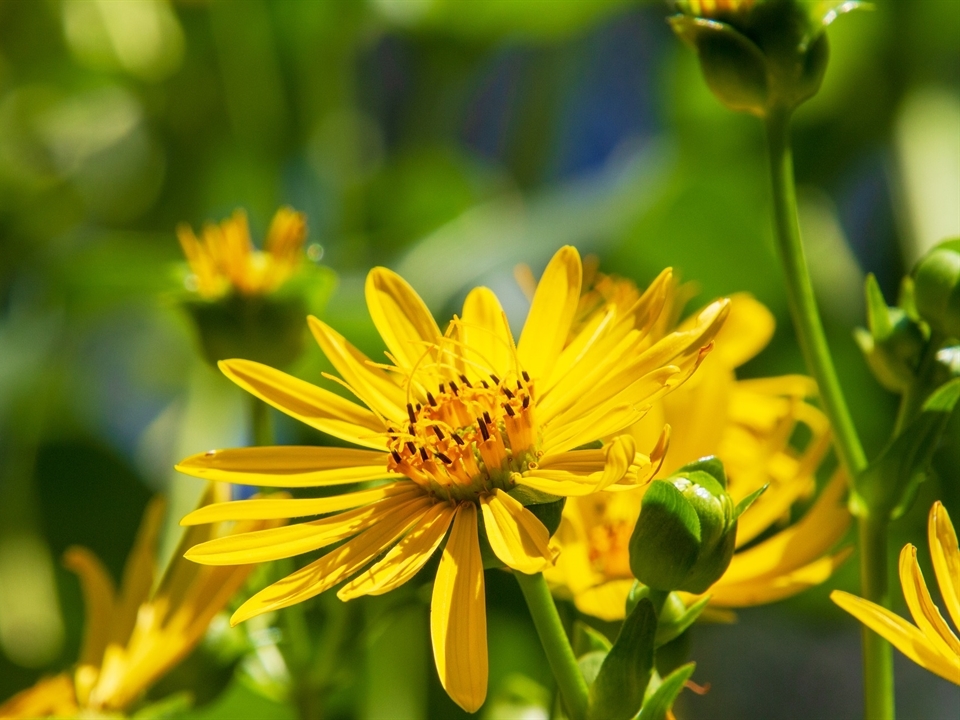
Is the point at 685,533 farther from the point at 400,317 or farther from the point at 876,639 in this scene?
the point at 400,317

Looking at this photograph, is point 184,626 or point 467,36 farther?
point 467,36

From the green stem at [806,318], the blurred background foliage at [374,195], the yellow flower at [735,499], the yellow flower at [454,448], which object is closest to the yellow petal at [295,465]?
the yellow flower at [454,448]

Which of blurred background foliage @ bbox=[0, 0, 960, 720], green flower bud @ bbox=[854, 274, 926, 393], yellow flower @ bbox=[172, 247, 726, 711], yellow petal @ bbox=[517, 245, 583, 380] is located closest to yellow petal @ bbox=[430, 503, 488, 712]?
yellow flower @ bbox=[172, 247, 726, 711]

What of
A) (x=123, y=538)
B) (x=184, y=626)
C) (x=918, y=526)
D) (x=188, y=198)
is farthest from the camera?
(x=188, y=198)

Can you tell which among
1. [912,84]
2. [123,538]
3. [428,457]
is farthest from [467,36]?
[428,457]

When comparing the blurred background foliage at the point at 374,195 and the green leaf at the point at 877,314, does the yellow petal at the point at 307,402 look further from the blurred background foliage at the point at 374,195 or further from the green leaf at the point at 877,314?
the blurred background foliage at the point at 374,195

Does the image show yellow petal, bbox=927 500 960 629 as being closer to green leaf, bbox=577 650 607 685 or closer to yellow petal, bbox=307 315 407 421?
green leaf, bbox=577 650 607 685

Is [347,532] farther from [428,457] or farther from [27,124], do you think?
[27,124]
